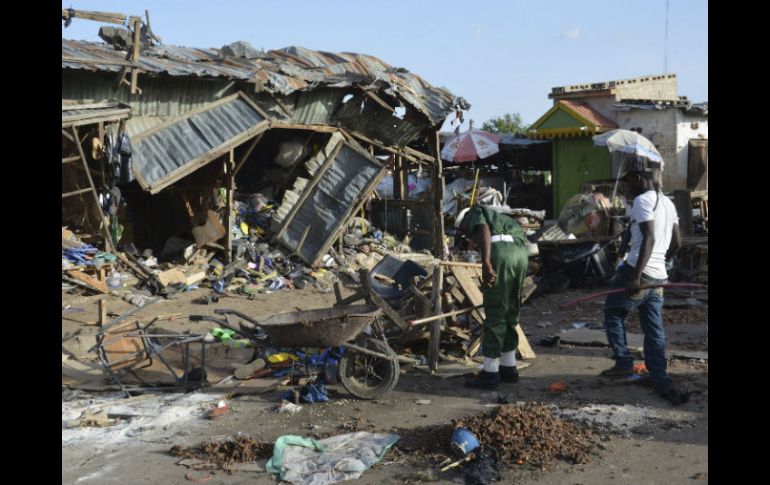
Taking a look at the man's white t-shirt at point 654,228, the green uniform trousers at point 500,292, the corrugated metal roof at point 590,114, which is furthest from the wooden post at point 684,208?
the green uniform trousers at point 500,292

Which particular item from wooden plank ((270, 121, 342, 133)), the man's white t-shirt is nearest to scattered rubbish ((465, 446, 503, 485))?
the man's white t-shirt

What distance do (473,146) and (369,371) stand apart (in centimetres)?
2128

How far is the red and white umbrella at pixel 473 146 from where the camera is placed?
27609 millimetres

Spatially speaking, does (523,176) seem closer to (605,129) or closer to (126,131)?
(605,129)

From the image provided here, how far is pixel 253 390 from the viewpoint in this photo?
7.52m

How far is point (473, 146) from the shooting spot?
27766 millimetres

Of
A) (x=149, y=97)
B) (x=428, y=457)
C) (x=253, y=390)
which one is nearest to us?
(x=428, y=457)

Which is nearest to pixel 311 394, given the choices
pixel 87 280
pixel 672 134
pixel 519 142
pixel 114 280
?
pixel 87 280

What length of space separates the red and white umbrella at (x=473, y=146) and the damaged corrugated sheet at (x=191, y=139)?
12.7m

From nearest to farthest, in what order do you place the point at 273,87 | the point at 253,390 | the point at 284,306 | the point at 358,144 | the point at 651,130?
1. the point at 253,390
2. the point at 284,306
3. the point at 273,87
4. the point at 358,144
5. the point at 651,130

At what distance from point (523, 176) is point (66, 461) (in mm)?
27223
